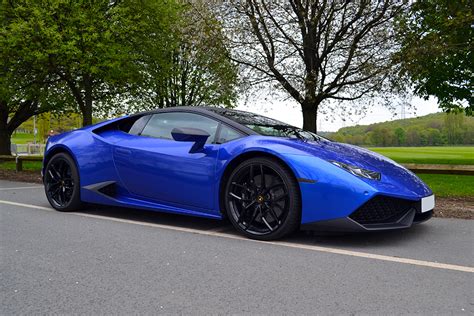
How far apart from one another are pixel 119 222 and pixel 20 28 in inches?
383

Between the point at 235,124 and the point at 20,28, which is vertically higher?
the point at 20,28

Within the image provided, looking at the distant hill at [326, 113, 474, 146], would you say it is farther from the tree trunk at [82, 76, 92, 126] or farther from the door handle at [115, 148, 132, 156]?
the door handle at [115, 148, 132, 156]

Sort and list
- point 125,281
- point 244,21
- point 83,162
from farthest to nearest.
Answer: point 244,21
point 83,162
point 125,281

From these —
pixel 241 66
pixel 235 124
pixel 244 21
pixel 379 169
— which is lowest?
pixel 379 169

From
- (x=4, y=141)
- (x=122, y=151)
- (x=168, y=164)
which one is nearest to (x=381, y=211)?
(x=168, y=164)

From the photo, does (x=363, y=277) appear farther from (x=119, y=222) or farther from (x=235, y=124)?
(x=119, y=222)

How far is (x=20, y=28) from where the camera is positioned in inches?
486

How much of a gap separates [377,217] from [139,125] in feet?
9.33

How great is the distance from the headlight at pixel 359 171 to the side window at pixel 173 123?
1.31 meters

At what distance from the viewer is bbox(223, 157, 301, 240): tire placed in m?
3.86

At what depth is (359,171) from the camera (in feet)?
12.4

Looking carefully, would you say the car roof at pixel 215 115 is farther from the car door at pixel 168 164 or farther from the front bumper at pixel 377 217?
the front bumper at pixel 377 217

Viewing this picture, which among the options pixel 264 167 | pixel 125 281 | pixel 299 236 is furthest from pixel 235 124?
pixel 125 281

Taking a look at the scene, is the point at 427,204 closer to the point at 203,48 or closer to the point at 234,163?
the point at 234,163
